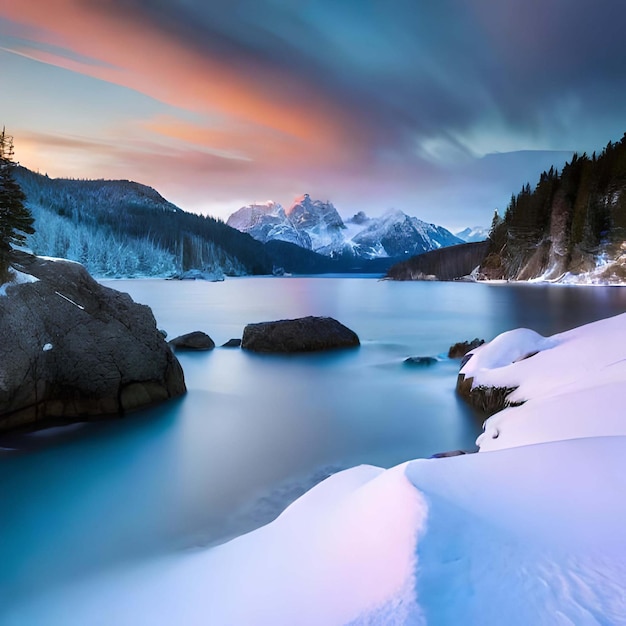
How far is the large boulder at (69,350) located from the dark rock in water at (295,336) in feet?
22.8

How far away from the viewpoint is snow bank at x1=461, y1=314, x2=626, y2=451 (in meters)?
5.52

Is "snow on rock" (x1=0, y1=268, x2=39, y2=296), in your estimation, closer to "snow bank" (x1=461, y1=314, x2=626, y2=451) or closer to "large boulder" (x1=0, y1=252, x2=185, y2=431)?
"large boulder" (x1=0, y1=252, x2=185, y2=431)

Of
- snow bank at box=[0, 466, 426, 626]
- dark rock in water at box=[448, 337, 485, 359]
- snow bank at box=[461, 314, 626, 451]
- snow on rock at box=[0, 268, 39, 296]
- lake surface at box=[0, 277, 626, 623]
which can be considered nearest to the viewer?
snow bank at box=[0, 466, 426, 626]

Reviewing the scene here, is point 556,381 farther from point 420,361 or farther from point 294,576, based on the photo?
point 420,361

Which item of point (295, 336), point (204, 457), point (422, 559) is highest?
point (422, 559)

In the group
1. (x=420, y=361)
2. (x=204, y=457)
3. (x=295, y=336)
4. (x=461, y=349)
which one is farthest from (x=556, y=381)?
(x=295, y=336)

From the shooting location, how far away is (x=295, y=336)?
674 inches

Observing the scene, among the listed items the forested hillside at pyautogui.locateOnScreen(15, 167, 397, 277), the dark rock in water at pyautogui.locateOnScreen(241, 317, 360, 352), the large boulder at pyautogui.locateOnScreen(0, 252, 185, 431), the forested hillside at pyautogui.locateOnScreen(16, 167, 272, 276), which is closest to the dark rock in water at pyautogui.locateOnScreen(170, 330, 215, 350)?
the dark rock in water at pyautogui.locateOnScreen(241, 317, 360, 352)

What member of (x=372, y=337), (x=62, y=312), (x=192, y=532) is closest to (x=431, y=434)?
(x=192, y=532)

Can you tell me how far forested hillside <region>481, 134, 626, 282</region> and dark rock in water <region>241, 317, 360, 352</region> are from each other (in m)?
63.0

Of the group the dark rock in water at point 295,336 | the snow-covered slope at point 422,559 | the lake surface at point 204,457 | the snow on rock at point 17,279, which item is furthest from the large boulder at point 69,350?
the dark rock in water at point 295,336

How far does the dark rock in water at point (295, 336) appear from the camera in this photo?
17.0m

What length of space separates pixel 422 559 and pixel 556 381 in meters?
6.60

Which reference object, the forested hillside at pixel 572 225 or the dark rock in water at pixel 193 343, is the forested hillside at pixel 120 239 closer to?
the forested hillside at pixel 572 225
